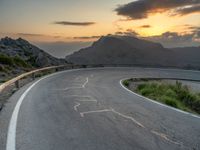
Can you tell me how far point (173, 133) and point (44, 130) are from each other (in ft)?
9.88

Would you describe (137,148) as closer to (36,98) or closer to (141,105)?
(141,105)

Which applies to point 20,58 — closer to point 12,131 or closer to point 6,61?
point 6,61

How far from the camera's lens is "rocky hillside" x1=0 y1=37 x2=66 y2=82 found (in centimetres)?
3347

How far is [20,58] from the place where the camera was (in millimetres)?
40062

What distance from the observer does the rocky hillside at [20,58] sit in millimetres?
33469

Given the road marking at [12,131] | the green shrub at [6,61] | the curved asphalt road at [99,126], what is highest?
the green shrub at [6,61]

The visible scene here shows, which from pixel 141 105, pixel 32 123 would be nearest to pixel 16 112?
pixel 32 123

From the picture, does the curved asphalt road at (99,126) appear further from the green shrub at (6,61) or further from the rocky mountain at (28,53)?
the rocky mountain at (28,53)

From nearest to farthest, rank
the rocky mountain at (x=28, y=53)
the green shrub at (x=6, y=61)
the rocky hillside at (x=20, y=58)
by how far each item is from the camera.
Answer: the rocky hillside at (x=20, y=58) < the green shrub at (x=6, y=61) < the rocky mountain at (x=28, y=53)

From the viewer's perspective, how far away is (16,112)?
10.6m

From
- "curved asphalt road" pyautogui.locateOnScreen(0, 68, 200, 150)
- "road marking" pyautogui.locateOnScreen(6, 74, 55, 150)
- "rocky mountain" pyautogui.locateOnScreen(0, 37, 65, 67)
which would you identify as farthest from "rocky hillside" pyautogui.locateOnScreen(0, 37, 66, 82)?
"road marking" pyautogui.locateOnScreen(6, 74, 55, 150)

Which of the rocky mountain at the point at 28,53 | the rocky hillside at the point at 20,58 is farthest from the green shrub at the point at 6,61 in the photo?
the rocky mountain at the point at 28,53

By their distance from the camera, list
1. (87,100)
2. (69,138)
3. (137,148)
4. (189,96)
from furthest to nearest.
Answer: (189,96)
(87,100)
(69,138)
(137,148)

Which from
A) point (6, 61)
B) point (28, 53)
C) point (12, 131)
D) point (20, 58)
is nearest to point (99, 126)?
point (12, 131)
